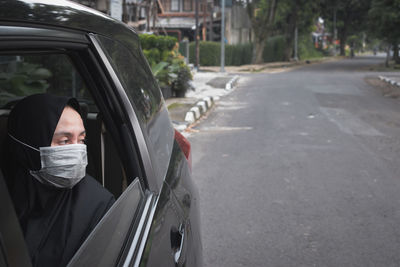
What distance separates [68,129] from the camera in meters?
1.96

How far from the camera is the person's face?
1.91 m

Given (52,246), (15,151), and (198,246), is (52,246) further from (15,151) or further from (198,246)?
(198,246)

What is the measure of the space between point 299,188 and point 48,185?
14.3 ft

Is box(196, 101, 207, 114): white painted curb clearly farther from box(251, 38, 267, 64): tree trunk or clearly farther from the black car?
box(251, 38, 267, 64): tree trunk

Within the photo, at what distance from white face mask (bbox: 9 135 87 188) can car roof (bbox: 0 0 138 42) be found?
41cm

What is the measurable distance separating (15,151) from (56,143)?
5.6 inches

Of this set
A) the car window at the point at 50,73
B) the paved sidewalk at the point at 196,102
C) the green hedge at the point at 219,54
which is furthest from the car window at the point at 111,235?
the green hedge at the point at 219,54

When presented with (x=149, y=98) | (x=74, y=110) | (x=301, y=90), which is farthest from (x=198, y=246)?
(x=301, y=90)

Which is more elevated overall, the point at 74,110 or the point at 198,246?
the point at 74,110

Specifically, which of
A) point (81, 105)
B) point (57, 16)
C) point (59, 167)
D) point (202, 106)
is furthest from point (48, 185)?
point (202, 106)

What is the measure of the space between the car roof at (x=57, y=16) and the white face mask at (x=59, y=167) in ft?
1.35

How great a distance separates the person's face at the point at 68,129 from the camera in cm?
191

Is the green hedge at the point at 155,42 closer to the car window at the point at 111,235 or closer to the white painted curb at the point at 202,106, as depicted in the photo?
the white painted curb at the point at 202,106

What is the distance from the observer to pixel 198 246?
2389mm
